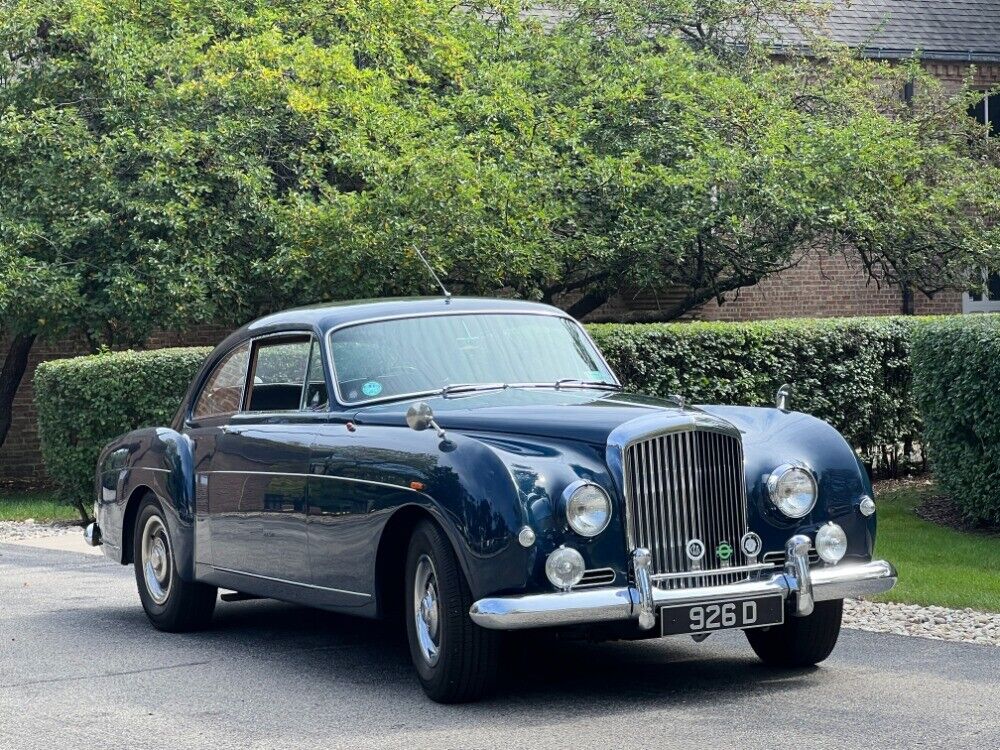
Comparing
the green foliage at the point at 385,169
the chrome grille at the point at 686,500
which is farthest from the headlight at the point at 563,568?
the green foliage at the point at 385,169

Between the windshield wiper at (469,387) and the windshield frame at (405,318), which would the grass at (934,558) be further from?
the windshield wiper at (469,387)

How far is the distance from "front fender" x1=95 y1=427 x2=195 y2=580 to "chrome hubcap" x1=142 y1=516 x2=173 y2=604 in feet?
0.65

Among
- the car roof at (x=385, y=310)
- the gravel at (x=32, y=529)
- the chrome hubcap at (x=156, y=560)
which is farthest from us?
the gravel at (x=32, y=529)

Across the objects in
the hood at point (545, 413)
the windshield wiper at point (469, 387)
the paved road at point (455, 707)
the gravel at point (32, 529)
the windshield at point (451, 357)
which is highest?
the windshield at point (451, 357)

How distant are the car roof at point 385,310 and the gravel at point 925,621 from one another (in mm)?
2409

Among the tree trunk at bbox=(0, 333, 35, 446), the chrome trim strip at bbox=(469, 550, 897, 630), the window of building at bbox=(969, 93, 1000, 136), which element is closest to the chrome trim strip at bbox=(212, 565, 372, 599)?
the chrome trim strip at bbox=(469, 550, 897, 630)

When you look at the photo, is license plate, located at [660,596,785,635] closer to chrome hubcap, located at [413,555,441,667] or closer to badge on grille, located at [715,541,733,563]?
badge on grille, located at [715,541,733,563]

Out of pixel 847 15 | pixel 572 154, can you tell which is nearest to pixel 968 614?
pixel 572 154

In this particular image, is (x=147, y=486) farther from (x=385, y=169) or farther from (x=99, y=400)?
(x=385, y=169)

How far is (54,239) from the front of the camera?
17219 mm

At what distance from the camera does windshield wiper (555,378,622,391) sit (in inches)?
316

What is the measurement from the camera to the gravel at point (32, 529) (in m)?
15.1

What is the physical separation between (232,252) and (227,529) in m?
9.14

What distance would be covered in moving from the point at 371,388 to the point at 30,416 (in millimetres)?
14662
